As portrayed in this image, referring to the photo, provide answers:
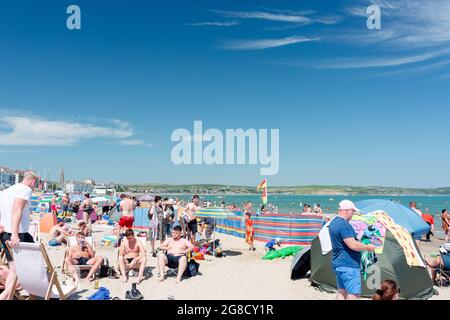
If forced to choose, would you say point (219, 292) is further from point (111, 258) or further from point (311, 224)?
point (311, 224)

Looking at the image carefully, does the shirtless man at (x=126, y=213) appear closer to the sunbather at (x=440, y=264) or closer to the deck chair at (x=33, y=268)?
the deck chair at (x=33, y=268)

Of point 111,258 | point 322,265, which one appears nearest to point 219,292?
point 322,265

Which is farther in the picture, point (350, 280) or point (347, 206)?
point (347, 206)

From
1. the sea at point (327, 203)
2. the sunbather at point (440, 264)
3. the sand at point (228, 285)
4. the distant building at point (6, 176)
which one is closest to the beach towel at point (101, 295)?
the sand at point (228, 285)

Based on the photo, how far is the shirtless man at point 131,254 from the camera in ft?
22.7

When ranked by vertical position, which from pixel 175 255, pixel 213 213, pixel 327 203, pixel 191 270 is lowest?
pixel 327 203

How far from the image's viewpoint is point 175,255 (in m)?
7.20

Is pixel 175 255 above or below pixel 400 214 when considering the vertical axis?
below

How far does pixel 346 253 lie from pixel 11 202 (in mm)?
4311

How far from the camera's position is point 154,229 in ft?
33.3

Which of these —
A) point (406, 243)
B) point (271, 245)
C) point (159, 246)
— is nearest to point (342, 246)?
point (406, 243)

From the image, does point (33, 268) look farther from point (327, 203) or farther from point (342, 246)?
point (327, 203)

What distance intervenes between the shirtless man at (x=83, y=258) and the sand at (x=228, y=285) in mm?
274

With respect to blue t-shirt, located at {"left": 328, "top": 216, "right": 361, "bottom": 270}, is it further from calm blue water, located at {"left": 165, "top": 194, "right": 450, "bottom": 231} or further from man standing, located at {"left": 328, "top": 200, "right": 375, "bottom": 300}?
calm blue water, located at {"left": 165, "top": 194, "right": 450, "bottom": 231}
